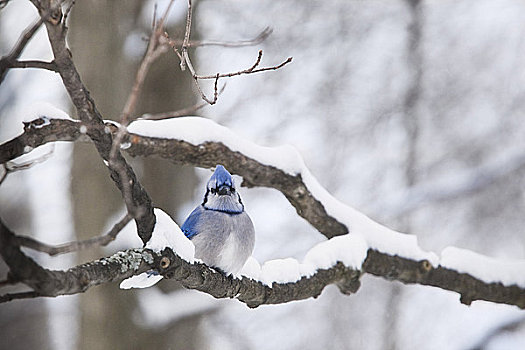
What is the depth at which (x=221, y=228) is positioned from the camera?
8.89 feet

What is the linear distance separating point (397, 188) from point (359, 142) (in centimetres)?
61

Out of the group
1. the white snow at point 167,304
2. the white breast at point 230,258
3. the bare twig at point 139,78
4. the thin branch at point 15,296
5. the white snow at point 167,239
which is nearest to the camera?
the bare twig at point 139,78

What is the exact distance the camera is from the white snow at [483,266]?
332 cm

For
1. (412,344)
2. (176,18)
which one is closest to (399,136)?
(412,344)

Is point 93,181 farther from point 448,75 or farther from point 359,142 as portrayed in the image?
point 448,75

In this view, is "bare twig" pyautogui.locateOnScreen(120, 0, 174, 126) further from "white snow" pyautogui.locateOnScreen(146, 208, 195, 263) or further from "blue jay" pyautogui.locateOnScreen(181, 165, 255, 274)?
"blue jay" pyautogui.locateOnScreen(181, 165, 255, 274)

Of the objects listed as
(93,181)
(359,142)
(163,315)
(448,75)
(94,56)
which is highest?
(448,75)

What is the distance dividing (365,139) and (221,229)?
4.64 meters

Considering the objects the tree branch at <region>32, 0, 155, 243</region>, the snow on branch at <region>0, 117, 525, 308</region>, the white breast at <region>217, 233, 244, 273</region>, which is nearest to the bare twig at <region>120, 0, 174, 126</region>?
the tree branch at <region>32, 0, 155, 243</region>

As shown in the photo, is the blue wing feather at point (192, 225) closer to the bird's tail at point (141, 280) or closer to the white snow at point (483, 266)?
→ the bird's tail at point (141, 280)

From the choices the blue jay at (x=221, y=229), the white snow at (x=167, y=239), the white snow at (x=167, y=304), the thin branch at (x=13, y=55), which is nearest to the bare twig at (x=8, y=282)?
the thin branch at (x=13, y=55)

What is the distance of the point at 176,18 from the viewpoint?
540 centimetres

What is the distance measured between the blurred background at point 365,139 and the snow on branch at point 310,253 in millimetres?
2531

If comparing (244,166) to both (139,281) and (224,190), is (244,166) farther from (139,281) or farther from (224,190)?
(139,281)
